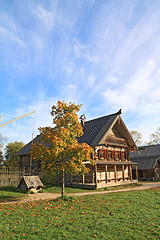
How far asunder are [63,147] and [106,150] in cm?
1296

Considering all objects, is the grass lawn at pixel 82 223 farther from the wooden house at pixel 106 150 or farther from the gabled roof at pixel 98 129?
the gabled roof at pixel 98 129

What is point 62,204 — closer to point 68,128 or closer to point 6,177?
point 68,128

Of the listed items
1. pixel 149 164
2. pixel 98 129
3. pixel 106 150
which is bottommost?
pixel 149 164

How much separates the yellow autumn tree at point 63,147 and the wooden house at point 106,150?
339 inches

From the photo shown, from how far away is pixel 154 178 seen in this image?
38.6 metres

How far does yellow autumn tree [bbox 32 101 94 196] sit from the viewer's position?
43.2 feet

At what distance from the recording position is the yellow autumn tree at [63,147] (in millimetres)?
13177

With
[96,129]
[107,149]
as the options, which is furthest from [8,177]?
[107,149]

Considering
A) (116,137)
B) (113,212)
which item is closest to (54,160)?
(113,212)

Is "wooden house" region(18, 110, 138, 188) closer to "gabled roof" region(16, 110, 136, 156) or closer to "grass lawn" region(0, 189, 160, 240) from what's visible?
"gabled roof" region(16, 110, 136, 156)

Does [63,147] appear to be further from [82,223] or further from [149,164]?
[149,164]

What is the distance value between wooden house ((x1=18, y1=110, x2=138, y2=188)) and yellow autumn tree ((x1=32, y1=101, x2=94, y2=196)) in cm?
862

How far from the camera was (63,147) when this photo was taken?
13.7 m

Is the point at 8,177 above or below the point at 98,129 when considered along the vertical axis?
below
